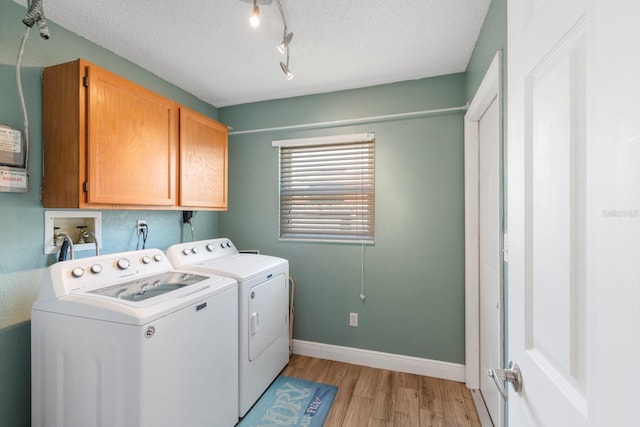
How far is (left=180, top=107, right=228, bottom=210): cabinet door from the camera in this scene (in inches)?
80.3

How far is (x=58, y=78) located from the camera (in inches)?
57.5

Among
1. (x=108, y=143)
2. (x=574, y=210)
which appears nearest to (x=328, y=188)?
(x=108, y=143)

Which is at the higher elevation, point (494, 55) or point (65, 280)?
point (494, 55)

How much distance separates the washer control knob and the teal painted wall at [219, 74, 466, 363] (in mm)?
1233

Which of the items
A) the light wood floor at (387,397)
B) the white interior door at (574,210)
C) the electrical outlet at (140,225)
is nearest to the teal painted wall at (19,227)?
the electrical outlet at (140,225)

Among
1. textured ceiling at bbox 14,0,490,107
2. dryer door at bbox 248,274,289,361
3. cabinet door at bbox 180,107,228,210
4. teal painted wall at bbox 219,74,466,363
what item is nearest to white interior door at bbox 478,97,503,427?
teal painted wall at bbox 219,74,466,363

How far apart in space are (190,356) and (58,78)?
1.66 meters

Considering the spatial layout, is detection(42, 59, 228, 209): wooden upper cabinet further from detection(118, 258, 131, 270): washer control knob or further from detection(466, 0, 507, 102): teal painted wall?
detection(466, 0, 507, 102): teal painted wall

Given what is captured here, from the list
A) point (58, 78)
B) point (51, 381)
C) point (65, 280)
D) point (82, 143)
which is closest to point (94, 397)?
point (51, 381)

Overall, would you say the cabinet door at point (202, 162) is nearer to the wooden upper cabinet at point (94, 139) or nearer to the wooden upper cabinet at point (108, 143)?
the wooden upper cabinet at point (108, 143)

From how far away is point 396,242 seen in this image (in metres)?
2.30

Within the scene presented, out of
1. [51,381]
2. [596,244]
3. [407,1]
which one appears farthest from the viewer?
[407,1]

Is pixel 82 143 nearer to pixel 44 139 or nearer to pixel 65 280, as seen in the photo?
pixel 44 139

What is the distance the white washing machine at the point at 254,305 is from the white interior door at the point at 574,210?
1.49 metres
